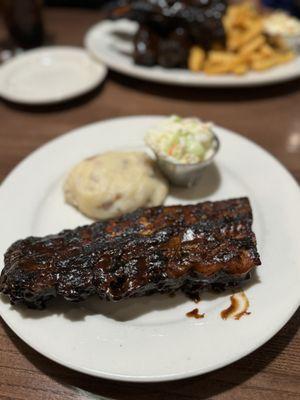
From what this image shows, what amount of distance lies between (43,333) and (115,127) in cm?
164

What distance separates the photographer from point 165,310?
174 centimetres

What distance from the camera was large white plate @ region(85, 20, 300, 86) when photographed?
3246 mm

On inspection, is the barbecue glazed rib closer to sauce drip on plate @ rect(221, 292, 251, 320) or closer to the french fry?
sauce drip on plate @ rect(221, 292, 251, 320)

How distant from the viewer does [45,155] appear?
2.55 meters

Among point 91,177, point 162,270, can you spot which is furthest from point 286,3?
point 162,270

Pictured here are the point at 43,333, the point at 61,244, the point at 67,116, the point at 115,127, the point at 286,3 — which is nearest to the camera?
the point at 43,333

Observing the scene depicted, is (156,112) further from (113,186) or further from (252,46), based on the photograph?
(113,186)

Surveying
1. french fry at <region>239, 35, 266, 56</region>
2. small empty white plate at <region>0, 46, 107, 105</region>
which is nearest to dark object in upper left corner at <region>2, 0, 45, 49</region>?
small empty white plate at <region>0, 46, 107, 105</region>

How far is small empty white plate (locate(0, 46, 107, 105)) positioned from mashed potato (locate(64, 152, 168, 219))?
120 cm

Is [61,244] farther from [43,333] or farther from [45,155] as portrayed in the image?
[45,155]

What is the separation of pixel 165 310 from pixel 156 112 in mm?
1977

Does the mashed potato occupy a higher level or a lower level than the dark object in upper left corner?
lower

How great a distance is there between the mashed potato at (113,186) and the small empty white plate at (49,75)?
1.20m

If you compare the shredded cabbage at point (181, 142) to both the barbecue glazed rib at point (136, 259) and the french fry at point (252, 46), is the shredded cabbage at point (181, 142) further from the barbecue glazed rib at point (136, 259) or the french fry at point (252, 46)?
the french fry at point (252, 46)
